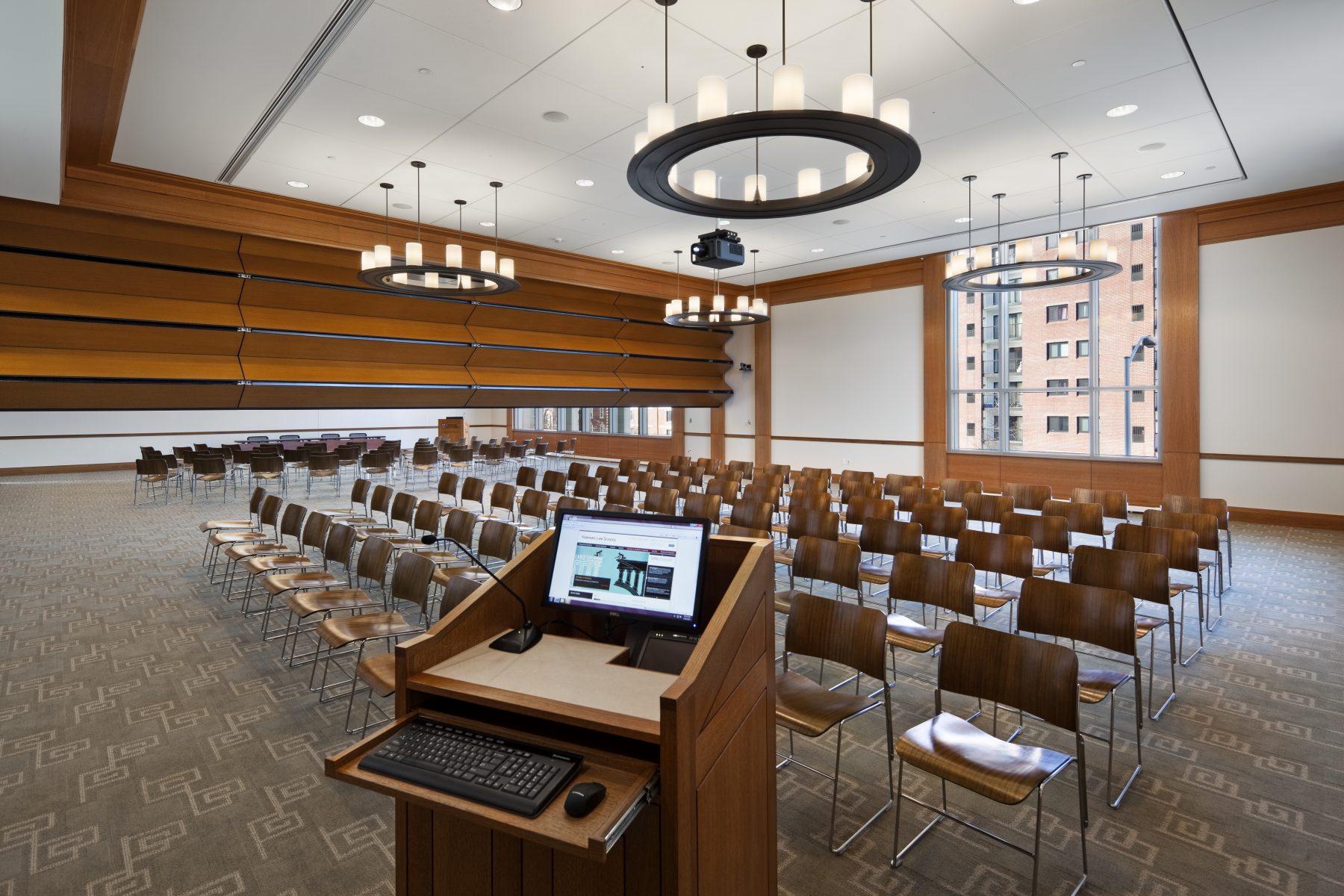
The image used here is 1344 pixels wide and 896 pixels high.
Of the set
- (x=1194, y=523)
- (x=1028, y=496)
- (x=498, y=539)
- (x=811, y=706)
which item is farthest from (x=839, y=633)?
(x=1028, y=496)

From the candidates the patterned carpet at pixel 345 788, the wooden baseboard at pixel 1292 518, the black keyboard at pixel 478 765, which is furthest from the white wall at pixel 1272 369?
the black keyboard at pixel 478 765

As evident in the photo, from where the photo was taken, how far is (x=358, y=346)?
9.30m

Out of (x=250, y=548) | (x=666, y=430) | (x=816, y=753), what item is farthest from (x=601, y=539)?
(x=666, y=430)

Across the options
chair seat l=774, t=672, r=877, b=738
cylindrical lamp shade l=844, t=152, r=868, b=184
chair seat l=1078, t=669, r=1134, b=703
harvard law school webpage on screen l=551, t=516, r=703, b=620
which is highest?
cylindrical lamp shade l=844, t=152, r=868, b=184

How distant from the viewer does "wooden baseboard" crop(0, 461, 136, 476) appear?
50.4 ft

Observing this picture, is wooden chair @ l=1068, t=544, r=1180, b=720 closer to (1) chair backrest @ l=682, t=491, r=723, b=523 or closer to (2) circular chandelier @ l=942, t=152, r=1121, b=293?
(1) chair backrest @ l=682, t=491, r=723, b=523

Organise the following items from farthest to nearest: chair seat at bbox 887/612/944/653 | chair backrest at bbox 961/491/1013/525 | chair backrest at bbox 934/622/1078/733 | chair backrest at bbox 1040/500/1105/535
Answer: chair backrest at bbox 961/491/1013/525
chair backrest at bbox 1040/500/1105/535
chair seat at bbox 887/612/944/653
chair backrest at bbox 934/622/1078/733

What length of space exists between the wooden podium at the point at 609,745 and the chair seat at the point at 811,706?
784 mm

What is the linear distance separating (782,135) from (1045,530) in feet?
12.9

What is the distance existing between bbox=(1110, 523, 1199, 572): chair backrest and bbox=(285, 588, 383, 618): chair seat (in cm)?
521

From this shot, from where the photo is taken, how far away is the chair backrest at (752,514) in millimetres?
6211

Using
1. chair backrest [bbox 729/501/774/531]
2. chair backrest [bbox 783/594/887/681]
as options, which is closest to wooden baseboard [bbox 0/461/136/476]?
chair backrest [bbox 729/501/774/531]

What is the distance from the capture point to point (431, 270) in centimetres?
677

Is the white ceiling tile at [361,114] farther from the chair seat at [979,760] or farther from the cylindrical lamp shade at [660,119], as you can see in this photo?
the chair seat at [979,760]
